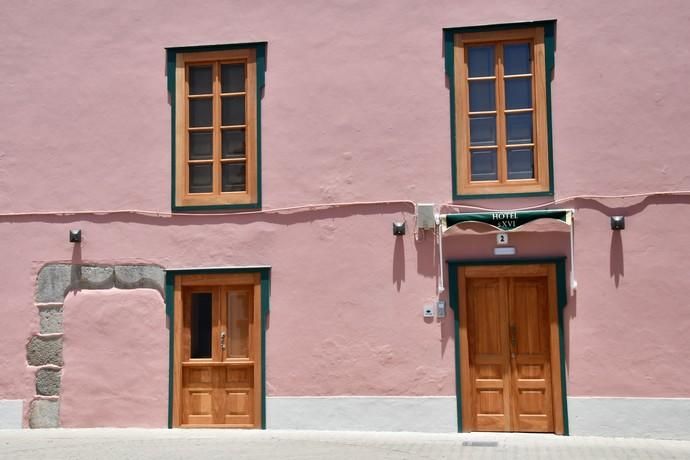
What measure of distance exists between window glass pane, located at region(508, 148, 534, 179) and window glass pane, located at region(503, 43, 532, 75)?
3.27 ft

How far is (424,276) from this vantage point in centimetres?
1145

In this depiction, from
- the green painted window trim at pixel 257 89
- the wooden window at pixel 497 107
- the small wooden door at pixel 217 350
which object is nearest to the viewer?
the wooden window at pixel 497 107

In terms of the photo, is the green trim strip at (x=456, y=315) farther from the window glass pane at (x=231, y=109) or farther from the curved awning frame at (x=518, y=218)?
the window glass pane at (x=231, y=109)

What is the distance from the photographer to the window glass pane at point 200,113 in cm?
1224

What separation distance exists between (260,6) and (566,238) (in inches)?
195

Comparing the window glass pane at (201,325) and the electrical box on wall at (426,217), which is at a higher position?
the electrical box on wall at (426,217)

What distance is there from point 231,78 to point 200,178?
1.39 meters

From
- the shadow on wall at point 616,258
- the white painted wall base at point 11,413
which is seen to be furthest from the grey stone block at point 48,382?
the shadow on wall at point 616,258

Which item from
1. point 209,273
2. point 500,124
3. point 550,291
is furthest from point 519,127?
point 209,273

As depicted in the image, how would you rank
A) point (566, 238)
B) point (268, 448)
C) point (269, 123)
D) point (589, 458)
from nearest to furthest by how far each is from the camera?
point (589, 458), point (268, 448), point (566, 238), point (269, 123)

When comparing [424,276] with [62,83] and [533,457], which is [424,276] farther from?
[62,83]

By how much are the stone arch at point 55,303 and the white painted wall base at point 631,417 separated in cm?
544

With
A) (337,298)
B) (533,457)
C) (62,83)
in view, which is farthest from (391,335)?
(62,83)

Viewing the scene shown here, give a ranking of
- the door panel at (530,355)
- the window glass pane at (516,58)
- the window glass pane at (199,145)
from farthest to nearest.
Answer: the window glass pane at (199,145) → the window glass pane at (516,58) → the door panel at (530,355)
